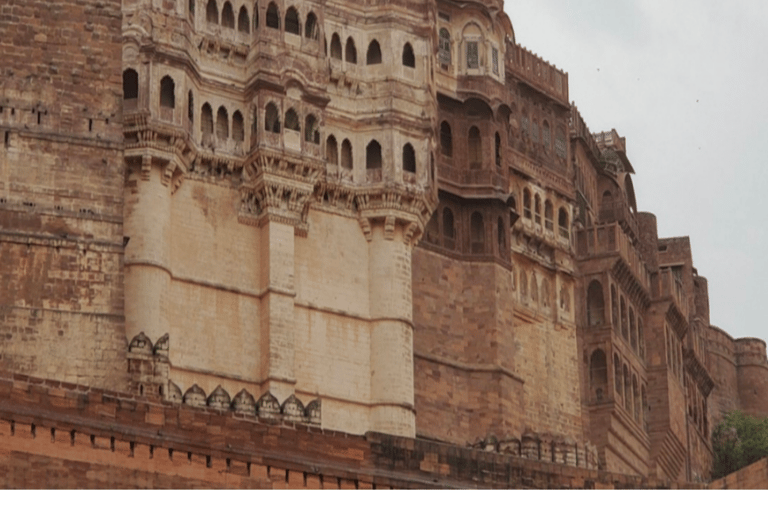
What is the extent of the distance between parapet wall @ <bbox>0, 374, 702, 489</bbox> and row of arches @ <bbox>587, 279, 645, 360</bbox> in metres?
19.5

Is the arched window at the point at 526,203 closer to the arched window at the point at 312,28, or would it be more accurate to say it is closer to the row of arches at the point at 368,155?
the row of arches at the point at 368,155

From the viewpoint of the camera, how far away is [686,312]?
70.9m

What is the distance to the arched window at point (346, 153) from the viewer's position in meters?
53.3

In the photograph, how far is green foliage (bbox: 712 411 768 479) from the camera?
72875 millimetres

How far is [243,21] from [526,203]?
38.6 ft

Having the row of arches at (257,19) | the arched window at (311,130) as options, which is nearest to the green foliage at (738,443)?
the arched window at (311,130)

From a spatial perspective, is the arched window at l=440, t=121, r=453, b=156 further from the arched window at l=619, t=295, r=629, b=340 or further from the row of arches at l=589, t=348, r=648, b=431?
the arched window at l=619, t=295, r=629, b=340

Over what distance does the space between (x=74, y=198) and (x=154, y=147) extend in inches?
198

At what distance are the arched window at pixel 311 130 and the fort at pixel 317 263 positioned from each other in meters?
0.08

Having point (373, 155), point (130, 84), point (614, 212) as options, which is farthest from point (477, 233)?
point (130, 84)

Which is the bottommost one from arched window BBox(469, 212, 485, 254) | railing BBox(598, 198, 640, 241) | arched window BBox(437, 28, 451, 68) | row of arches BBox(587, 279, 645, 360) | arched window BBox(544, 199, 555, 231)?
row of arches BBox(587, 279, 645, 360)

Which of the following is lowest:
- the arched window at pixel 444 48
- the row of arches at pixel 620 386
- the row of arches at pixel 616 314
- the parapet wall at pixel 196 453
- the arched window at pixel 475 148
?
the parapet wall at pixel 196 453

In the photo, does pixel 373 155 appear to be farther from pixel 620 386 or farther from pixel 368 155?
pixel 620 386

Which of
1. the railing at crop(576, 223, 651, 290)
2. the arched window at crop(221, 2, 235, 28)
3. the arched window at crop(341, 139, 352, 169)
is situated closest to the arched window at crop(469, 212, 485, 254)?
the arched window at crop(341, 139, 352, 169)
